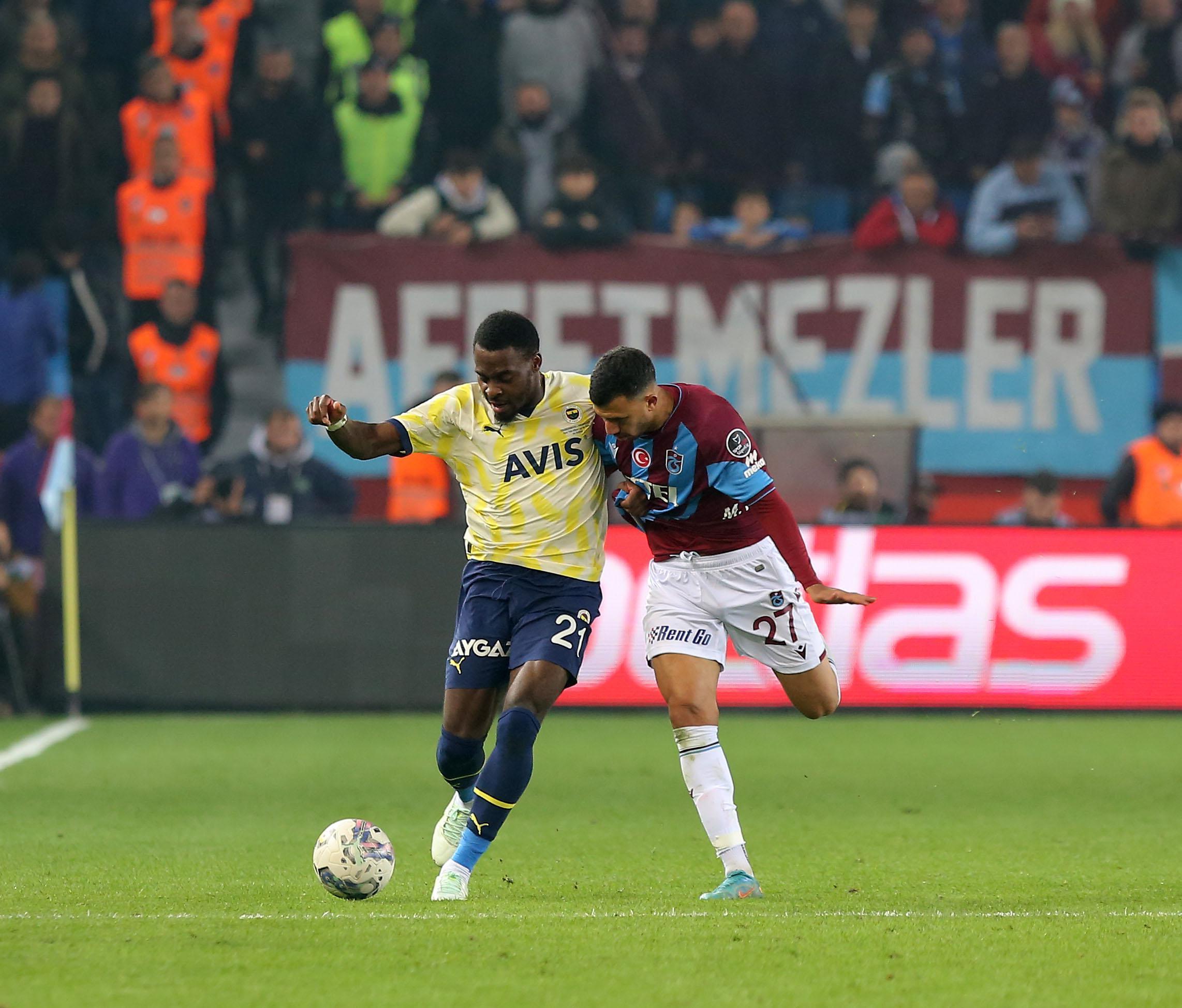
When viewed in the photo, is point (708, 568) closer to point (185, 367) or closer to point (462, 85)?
point (185, 367)

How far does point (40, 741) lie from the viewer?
12.2 metres

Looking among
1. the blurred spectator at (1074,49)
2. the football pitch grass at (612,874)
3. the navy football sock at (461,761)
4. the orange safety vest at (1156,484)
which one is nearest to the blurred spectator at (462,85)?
the blurred spectator at (1074,49)

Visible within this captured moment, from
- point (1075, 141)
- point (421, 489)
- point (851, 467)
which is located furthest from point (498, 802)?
point (1075, 141)

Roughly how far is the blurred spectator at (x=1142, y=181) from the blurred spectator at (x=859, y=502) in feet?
13.5

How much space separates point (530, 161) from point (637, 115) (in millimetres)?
1079

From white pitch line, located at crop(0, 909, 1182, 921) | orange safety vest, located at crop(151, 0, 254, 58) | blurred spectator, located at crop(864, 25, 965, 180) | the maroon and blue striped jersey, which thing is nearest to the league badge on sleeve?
the maroon and blue striped jersey

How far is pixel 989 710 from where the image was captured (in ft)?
42.9

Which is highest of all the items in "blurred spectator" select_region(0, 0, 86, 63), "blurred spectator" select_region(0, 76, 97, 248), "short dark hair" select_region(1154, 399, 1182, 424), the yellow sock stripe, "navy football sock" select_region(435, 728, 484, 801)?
"blurred spectator" select_region(0, 0, 86, 63)

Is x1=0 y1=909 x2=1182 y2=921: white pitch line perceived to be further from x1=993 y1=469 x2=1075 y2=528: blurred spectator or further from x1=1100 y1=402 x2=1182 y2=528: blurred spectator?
x1=1100 y1=402 x2=1182 y2=528: blurred spectator

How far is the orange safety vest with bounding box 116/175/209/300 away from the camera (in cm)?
1647

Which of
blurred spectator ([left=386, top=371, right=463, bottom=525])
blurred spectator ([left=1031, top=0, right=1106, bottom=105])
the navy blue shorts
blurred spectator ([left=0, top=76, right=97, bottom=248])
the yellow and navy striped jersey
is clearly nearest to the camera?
the navy blue shorts

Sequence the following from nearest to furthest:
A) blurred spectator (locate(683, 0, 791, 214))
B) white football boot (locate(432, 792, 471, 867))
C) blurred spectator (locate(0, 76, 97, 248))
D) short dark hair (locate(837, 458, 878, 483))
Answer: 1. white football boot (locate(432, 792, 471, 867))
2. short dark hair (locate(837, 458, 878, 483))
3. blurred spectator (locate(0, 76, 97, 248))
4. blurred spectator (locate(683, 0, 791, 214))

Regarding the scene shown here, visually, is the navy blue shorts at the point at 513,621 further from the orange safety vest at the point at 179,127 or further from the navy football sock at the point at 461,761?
the orange safety vest at the point at 179,127

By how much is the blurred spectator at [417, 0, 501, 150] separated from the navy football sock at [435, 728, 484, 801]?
10627 mm
